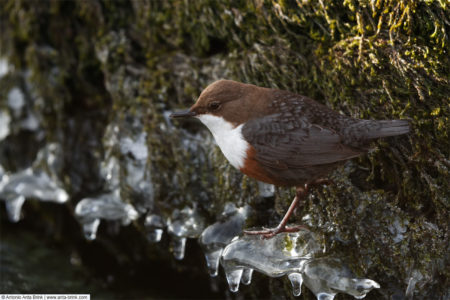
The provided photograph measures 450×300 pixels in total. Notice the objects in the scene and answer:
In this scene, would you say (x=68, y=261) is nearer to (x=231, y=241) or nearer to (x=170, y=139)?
(x=170, y=139)

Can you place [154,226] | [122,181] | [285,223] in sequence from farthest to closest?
1. [122,181]
2. [154,226]
3. [285,223]

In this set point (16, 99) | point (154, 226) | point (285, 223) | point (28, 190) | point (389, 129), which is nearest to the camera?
point (389, 129)

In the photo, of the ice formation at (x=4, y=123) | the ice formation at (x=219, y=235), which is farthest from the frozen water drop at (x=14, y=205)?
the ice formation at (x=219, y=235)

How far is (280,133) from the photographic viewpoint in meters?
2.68

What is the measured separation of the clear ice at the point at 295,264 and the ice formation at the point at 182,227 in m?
0.54

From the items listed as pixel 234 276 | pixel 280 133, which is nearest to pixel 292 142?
pixel 280 133

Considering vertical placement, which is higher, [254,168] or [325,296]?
[254,168]

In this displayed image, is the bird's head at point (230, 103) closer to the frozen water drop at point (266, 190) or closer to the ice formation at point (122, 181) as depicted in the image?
the frozen water drop at point (266, 190)

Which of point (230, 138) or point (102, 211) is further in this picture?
point (102, 211)

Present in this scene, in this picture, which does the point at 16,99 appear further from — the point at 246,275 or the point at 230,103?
the point at 246,275

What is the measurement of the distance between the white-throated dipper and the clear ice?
0.08 metres

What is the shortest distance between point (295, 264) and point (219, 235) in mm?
582

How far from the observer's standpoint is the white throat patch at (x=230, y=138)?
8.89 feet

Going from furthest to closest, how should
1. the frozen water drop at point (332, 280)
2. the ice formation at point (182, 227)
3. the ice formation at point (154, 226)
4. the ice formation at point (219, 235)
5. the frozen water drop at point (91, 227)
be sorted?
the frozen water drop at point (91, 227) → the ice formation at point (154, 226) → the ice formation at point (182, 227) → the ice formation at point (219, 235) → the frozen water drop at point (332, 280)
